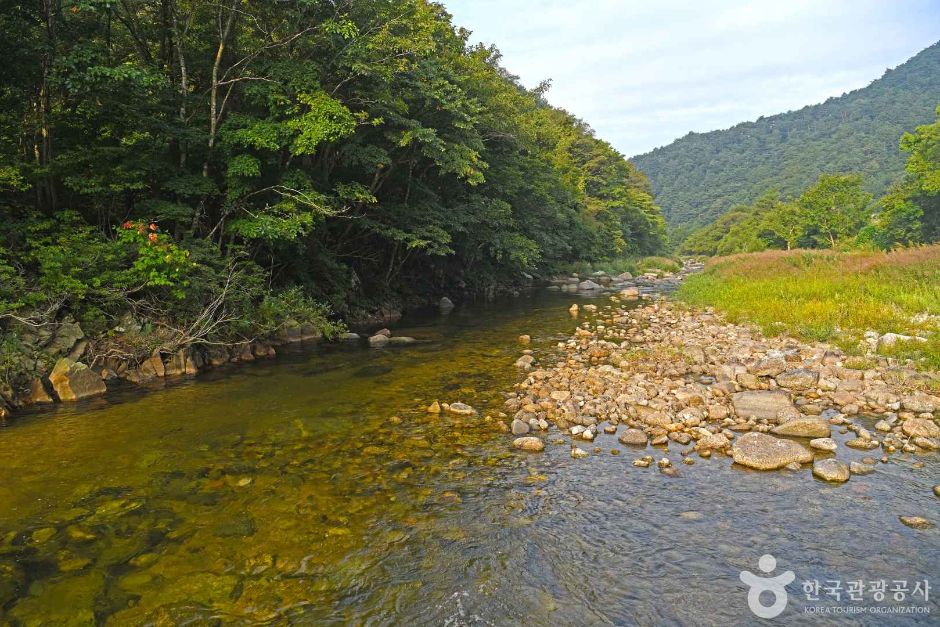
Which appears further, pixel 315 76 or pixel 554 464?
pixel 315 76

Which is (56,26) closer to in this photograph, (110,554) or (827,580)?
(110,554)

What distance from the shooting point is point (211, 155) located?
1298cm

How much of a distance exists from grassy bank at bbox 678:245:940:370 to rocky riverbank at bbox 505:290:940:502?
2.65 ft

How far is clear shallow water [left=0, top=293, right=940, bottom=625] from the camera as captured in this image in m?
3.72

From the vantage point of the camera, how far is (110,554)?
429 cm

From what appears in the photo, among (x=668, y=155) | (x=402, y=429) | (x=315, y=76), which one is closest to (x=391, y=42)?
(x=315, y=76)

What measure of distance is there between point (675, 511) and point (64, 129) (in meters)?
14.1

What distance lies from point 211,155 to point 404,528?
1180 cm

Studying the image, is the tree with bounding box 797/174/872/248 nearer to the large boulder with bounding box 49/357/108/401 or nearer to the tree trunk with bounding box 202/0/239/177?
the tree trunk with bounding box 202/0/239/177

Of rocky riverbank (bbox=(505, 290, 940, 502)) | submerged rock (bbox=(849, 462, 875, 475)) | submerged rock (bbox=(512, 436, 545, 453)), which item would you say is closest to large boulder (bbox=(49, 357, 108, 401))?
rocky riverbank (bbox=(505, 290, 940, 502))

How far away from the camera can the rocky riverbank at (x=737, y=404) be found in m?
5.98

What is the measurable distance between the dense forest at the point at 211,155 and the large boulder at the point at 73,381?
306 mm

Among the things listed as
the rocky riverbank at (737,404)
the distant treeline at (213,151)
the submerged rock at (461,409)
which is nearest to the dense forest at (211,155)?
the distant treeline at (213,151)

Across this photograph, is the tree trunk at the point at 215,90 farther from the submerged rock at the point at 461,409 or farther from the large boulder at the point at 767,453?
the large boulder at the point at 767,453
